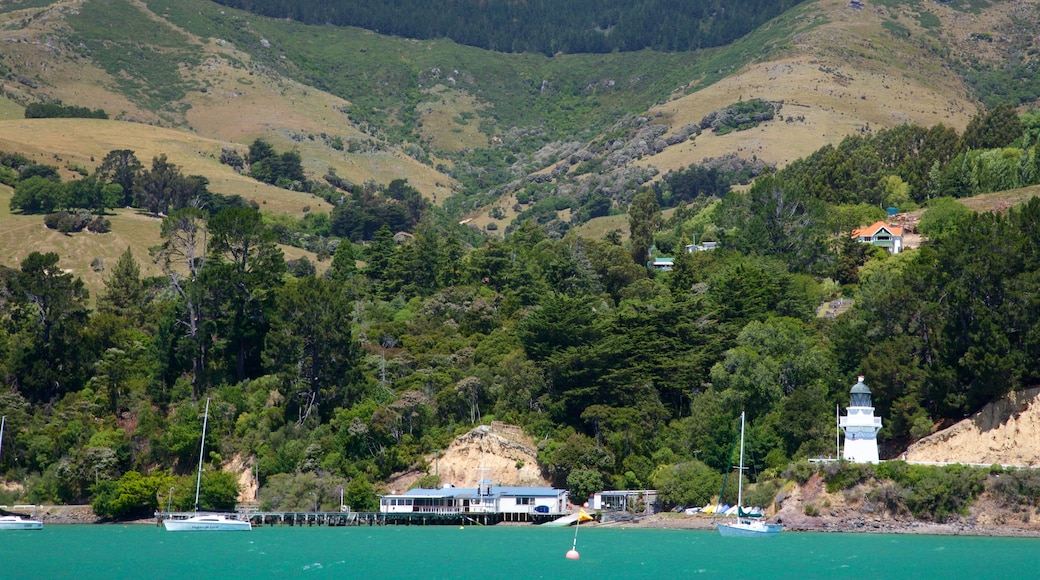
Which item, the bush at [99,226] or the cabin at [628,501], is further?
the bush at [99,226]

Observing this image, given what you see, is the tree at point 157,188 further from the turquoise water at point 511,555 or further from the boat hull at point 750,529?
the boat hull at point 750,529

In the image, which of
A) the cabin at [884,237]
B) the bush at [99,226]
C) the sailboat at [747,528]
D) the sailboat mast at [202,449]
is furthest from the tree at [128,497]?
the bush at [99,226]

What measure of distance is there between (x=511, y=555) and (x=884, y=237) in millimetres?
59221

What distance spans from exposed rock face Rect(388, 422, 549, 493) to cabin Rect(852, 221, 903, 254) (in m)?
40.5

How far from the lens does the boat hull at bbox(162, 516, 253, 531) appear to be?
86000 mm

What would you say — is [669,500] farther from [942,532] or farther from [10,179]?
[10,179]

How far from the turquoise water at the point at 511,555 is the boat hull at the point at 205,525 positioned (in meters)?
1.82

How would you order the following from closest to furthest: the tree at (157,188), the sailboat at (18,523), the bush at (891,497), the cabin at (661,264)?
the bush at (891,497) < the sailboat at (18,523) < the cabin at (661,264) < the tree at (157,188)

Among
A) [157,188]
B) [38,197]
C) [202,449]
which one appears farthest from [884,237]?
[38,197]

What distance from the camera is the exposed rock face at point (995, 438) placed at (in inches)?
3044

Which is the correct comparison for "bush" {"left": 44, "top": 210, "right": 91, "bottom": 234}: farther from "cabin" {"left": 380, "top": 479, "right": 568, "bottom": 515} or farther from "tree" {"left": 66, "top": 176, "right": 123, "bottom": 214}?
"cabin" {"left": 380, "top": 479, "right": 568, "bottom": 515}

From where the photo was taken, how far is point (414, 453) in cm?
9344

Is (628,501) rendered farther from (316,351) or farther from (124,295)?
(124,295)

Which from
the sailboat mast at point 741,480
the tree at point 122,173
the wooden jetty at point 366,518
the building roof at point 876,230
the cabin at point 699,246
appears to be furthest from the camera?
the tree at point 122,173
